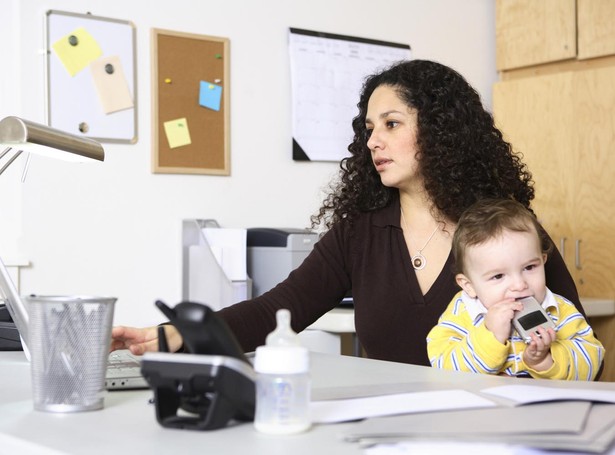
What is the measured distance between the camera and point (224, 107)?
3154 mm

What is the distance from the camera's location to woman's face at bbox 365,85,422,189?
2.07m

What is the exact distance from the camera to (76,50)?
9.25 ft

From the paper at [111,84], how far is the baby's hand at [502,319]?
1.77 meters

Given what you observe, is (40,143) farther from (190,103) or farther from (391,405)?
(190,103)

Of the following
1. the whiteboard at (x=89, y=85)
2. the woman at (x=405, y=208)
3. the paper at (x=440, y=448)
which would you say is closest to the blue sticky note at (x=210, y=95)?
the whiteboard at (x=89, y=85)

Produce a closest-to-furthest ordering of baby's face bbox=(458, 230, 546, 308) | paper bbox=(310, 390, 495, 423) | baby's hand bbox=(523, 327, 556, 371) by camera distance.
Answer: paper bbox=(310, 390, 495, 423) < baby's hand bbox=(523, 327, 556, 371) < baby's face bbox=(458, 230, 546, 308)

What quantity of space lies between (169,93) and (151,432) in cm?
224

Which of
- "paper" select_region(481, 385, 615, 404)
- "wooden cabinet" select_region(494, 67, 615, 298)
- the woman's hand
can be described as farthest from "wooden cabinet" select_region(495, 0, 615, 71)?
"paper" select_region(481, 385, 615, 404)

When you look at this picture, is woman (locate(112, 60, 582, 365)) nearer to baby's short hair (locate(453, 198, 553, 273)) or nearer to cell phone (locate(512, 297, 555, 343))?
baby's short hair (locate(453, 198, 553, 273))

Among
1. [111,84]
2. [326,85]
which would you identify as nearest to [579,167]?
[326,85]

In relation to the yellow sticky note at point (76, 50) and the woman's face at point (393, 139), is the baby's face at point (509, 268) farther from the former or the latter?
the yellow sticky note at point (76, 50)

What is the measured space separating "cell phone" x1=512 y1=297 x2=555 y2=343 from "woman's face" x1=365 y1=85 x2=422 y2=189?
63 cm

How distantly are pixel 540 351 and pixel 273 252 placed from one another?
1.55 meters

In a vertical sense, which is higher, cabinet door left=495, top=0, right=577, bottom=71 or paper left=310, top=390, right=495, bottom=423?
cabinet door left=495, top=0, right=577, bottom=71
